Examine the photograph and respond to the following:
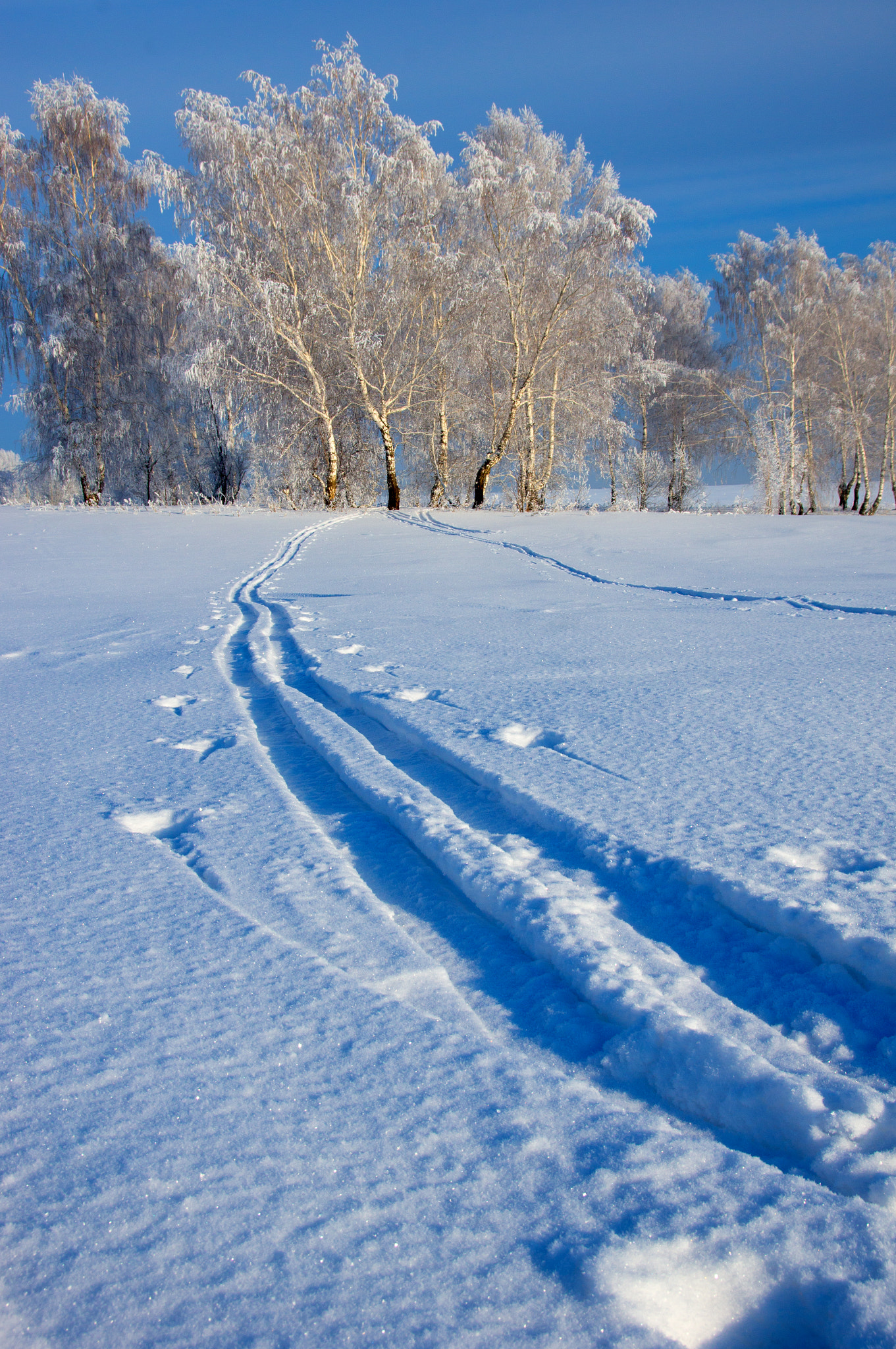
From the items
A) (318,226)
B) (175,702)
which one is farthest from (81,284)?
(175,702)

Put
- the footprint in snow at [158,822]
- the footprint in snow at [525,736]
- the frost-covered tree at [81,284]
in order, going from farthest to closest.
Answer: the frost-covered tree at [81,284] → the footprint in snow at [525,736] → the footprint in snow at [158,822]

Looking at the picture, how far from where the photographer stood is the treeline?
523 inches

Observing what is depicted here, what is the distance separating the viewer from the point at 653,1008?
0.88 metres

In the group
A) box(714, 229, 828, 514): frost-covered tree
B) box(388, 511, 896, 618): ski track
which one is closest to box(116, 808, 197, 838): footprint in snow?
box(388, 511, 896, 618): ski track

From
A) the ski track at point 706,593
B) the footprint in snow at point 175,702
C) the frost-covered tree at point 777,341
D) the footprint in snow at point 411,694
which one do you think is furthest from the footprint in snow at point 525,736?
→ the frost-covered tree at point 777,341

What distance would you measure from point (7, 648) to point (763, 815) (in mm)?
3276

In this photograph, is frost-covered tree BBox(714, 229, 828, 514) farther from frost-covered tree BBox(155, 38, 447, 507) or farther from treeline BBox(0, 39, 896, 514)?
frost-covered tree BBox(155, 38, 447, 507)

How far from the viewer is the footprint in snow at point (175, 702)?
2.30m

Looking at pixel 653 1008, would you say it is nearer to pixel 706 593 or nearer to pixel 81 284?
pixel 706 593

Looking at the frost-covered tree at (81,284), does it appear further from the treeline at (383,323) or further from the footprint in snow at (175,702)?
the footprint in snow at (175,702)

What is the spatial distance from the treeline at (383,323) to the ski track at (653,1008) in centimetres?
1356

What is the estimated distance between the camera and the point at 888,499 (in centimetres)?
2483

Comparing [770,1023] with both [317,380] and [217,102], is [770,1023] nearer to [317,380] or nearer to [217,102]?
[317,380]

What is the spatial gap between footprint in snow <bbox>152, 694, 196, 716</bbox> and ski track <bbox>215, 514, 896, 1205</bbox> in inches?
33.7
